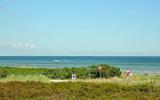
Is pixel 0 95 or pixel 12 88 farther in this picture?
pixel 12 88

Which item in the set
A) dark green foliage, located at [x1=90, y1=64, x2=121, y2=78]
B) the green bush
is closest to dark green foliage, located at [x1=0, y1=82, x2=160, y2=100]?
the green bush

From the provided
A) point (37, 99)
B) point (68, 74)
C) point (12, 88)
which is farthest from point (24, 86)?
point (68, 74)

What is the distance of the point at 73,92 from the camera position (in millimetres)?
29875

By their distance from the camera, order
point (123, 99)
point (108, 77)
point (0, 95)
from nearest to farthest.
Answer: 1. point (123, 99)
2. point (0, 95)
3. point (108, 77)

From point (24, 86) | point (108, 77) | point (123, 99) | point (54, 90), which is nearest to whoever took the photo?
point (123, 99)

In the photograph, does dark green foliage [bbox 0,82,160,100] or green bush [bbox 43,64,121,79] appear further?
green bush [bbox 43,64,121,79]

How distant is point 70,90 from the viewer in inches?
1201

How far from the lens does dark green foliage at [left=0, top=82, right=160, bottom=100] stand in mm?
27422

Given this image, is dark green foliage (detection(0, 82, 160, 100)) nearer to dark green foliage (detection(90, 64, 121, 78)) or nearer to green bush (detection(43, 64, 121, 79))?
green bush (detection(43, 64, 121, 79))

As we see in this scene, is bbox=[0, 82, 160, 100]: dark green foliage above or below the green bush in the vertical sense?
below

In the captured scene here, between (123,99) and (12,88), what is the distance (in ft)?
28.2

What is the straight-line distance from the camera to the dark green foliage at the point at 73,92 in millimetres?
27422

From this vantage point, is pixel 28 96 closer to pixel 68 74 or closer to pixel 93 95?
pixel 93 95

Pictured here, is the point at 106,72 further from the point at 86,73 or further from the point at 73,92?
the point at 73,92
